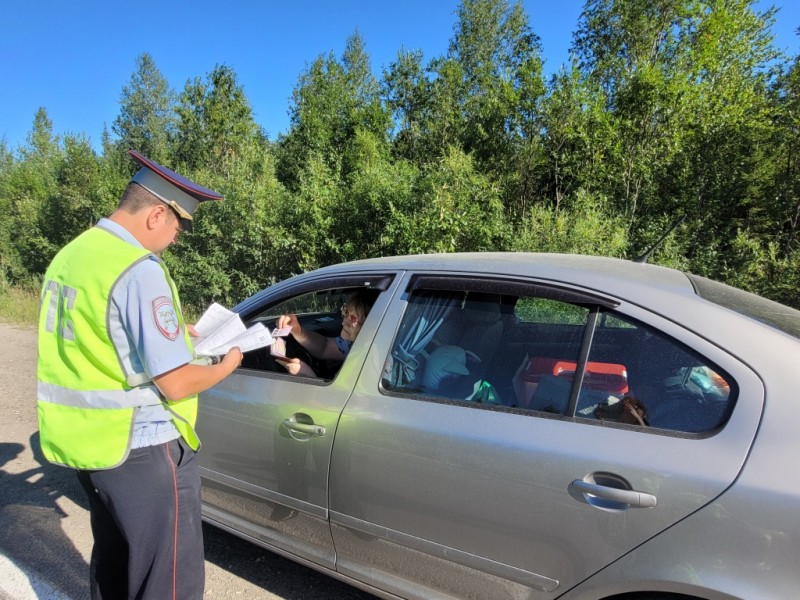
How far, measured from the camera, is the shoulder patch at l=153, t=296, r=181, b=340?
4.95ft

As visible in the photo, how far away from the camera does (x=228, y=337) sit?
6.32 feet

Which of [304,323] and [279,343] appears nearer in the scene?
[279,343]

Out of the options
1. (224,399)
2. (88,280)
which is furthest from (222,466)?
(88,280)

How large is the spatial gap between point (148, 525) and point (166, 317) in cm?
73

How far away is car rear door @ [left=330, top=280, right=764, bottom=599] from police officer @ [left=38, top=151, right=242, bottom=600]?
64 cm

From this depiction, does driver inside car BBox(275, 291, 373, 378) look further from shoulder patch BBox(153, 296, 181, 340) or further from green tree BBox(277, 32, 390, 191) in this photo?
green tree BBox(277, 32, 390, 191)

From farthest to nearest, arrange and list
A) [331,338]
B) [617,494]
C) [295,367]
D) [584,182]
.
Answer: [584,182] → [331,338] → [295,367] → [617,494]

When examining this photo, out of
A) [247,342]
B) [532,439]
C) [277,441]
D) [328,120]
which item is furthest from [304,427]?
[328,120]

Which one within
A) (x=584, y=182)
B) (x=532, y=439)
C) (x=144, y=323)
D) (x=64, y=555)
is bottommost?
(x=64, y=555)

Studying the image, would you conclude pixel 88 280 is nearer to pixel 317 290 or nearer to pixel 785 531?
pixel 317 290

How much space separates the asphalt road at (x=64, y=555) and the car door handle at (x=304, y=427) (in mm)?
1034

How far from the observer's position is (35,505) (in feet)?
10.8

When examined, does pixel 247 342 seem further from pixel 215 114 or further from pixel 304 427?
pixel 215 114

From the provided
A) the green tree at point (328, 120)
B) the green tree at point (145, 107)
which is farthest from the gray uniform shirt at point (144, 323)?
the green tree at point (145, 107)
